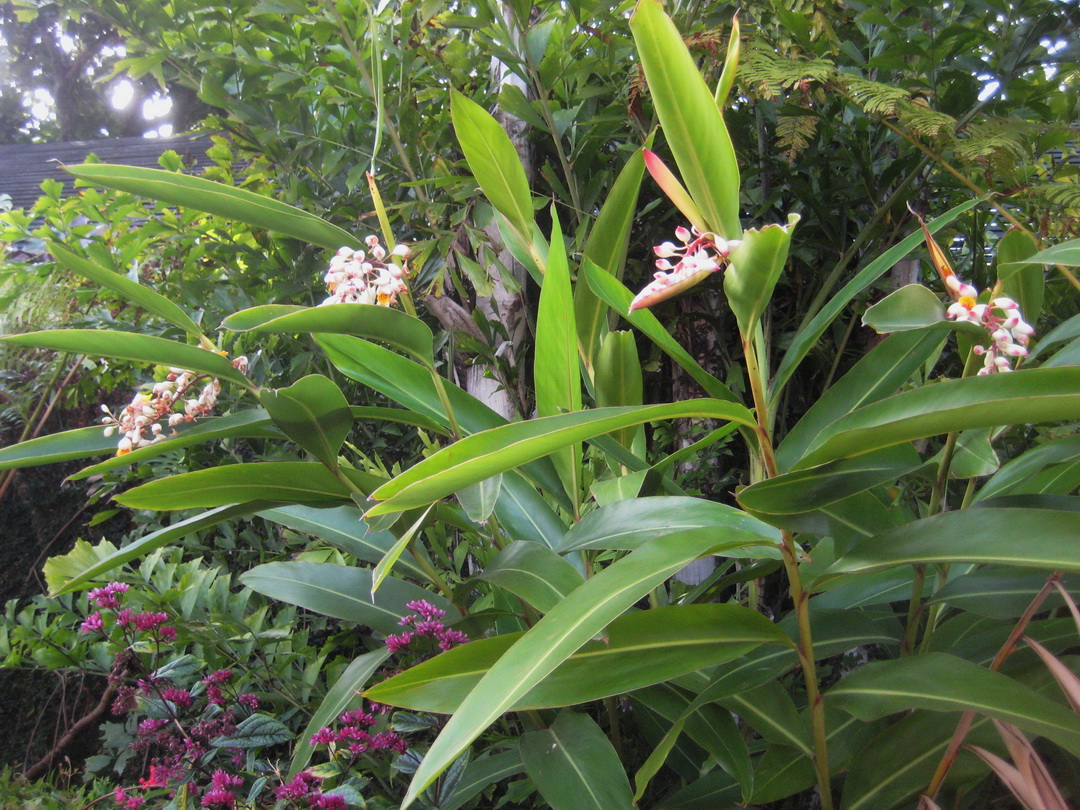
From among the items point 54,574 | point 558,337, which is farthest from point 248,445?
point 558,337

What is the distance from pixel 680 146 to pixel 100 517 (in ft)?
4.15

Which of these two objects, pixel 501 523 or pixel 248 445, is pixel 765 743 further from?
pixel 248 445

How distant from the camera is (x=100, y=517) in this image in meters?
1.24

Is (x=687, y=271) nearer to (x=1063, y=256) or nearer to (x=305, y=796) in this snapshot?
(x=1063, y=256)

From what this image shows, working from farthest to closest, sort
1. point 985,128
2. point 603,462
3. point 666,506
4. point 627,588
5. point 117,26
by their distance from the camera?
point 117,26 → point 603,462 → point 985,128 → point 666,506 → point 627,588

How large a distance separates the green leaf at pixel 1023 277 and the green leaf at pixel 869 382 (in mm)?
89

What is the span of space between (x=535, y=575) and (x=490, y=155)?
38 cm

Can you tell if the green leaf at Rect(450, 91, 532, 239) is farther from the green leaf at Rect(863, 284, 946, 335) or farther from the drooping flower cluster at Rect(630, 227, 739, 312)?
the green leaf at Rect(863, 284, 946, 335)

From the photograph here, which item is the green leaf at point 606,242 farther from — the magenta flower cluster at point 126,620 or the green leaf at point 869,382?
the magenta flower cluster at point 126,620

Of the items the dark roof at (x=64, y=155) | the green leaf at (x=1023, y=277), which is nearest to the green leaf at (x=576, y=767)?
the green leaf at (x=1023, y=277)

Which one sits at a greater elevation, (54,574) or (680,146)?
(680,146)

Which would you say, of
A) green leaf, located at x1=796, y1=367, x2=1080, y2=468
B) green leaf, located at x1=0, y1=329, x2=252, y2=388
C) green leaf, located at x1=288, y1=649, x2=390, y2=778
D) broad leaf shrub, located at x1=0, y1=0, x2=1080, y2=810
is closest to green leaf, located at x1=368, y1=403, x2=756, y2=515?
broad leaf shrub, located at x1=0, y1=0, x2=1080, y2=810

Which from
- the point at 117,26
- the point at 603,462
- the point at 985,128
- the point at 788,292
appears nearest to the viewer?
the point at 985,128

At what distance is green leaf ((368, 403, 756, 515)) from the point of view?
385 millimetres
